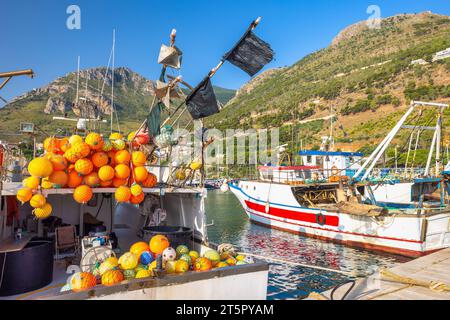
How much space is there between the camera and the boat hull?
1572cm

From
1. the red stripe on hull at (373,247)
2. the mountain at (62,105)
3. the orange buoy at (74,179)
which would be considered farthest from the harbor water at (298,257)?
the mountain at (62,105)

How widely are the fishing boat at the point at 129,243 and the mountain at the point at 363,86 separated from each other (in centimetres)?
4717

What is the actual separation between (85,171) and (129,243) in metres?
4.01

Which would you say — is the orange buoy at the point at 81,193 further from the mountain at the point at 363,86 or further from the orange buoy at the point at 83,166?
the mountain at the point at 363,86

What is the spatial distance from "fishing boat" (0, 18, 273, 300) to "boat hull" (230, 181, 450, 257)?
12.2m

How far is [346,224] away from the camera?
18.7 meters

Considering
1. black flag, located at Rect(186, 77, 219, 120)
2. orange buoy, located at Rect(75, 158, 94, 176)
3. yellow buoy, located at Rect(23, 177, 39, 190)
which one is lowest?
yellow buoy, located at Rect(23, 177, 39, 190)

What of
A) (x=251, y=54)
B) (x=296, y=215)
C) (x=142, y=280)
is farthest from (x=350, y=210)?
(x=142, y=280)

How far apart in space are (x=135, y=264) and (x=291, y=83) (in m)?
108

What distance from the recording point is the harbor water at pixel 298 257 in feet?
40.3

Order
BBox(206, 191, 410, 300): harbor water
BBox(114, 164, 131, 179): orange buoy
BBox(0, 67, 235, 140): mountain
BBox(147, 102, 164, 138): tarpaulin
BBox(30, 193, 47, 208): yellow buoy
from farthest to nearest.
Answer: BBox(0, 67, 235, 140): mountain
BBox(206, 191, 410, 300): harbor water
BBox(147, 102, 164, 138): tarpaulin
BBox(114, 164, 131, 179): orange buoy
BBox(30, 193, 47, 208): yellow buoy

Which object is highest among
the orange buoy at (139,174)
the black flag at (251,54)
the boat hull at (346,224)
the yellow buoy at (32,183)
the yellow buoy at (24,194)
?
the black flag at (251,54)

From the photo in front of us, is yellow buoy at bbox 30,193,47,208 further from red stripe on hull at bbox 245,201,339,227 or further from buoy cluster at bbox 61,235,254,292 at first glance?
red stripe on hull at bbox 245,201,339,227

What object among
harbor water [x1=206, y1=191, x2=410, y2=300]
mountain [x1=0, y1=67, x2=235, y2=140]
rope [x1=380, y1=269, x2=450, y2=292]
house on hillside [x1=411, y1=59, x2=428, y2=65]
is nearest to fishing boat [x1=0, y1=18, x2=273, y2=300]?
harbor water [x1=206, y1=191, x2=410, y2=300]
